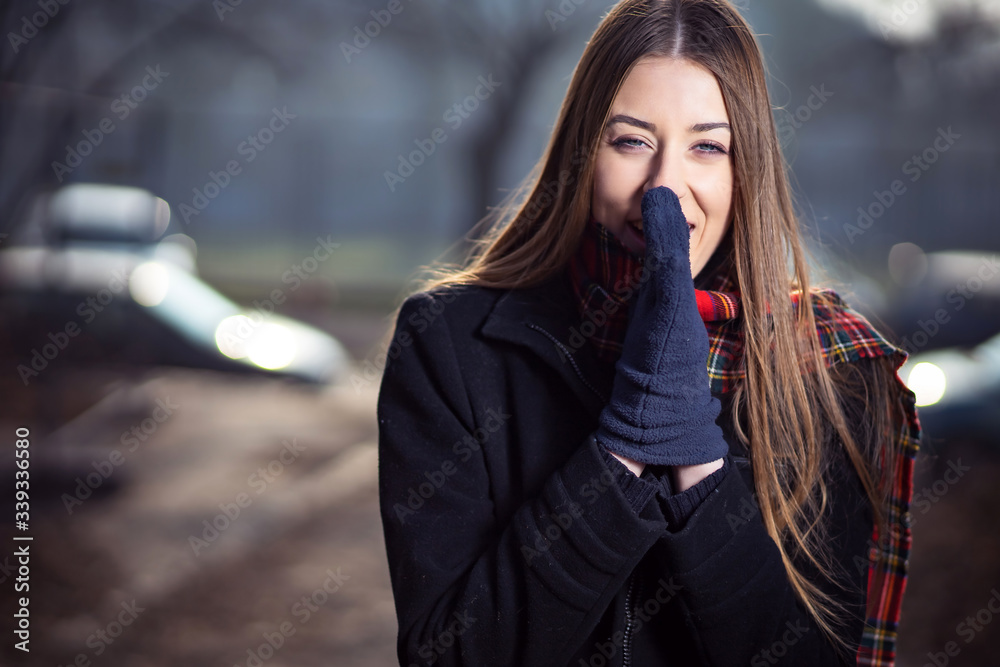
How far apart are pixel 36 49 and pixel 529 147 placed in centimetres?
905

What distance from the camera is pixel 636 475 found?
1.26 m

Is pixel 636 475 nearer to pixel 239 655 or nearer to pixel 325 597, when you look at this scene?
pixel 239 655

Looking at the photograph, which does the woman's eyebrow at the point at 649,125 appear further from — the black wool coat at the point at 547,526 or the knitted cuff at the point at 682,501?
the knitted cuff at the point at 682,501

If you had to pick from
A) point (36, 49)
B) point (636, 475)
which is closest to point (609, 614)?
point (636, 475)

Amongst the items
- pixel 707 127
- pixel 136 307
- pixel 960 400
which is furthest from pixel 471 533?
pixel 136 307

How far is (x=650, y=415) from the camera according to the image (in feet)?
Answer: 4.08

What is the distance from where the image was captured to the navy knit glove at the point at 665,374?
125 cm

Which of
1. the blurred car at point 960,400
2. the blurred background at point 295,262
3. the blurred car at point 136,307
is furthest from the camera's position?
the blurred car at point 136,307

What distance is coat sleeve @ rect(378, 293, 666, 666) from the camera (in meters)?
1.25

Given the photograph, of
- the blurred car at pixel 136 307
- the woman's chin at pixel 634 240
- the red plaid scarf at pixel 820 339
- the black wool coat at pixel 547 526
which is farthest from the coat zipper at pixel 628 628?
the blurred car at pixel 136 307

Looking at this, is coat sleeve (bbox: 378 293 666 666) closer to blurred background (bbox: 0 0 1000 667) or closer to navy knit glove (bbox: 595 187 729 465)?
navy knit glove (bbox: 595 187 729 465)

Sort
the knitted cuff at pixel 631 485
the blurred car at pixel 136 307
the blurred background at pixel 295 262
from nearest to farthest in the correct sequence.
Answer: the knitted cuff at pixel 631 485 < the blurred background at pixel 295 262 < the blurred car at pixel 136 307

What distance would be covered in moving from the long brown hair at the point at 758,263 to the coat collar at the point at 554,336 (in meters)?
0.06

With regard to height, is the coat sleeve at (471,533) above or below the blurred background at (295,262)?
below
